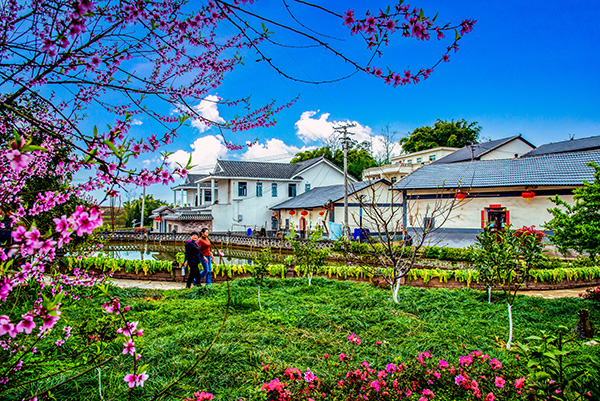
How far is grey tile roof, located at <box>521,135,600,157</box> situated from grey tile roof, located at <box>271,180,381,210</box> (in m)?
18.8

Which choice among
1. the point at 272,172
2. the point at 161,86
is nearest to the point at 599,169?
the point at 161,86

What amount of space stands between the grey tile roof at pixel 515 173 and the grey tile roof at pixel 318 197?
478cm

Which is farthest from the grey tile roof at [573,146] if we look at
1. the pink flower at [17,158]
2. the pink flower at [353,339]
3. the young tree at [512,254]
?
the pink flower at [17,158]

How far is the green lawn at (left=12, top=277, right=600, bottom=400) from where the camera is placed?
3378mm

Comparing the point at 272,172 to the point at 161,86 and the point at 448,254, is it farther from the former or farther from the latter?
the point at 161,86

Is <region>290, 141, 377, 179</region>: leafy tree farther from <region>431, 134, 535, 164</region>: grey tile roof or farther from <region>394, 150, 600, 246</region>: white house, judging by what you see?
<region>394, 150, 600, 246</region>: white house

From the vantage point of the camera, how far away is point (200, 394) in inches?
95.3

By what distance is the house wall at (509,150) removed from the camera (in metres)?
35.7

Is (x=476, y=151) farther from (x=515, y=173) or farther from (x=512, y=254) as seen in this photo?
(x=512, y=254)

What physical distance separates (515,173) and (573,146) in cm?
1710

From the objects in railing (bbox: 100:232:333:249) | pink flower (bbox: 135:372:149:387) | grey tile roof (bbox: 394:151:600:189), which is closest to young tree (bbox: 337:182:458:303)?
pink flower (bbox: 135:372:149:387)

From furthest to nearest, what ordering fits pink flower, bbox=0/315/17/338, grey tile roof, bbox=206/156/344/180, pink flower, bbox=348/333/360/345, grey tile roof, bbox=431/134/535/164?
1. grey tile roof, bbox=431/134/535/164
2. grey tile roof, bbox=206/156/344/180
3. pink flower, bbox=348/333/360/345
4. pink flower, bbox=0/315/17/338

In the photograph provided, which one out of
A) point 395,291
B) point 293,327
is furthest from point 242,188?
point 293,327

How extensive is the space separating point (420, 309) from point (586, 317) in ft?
7.54
